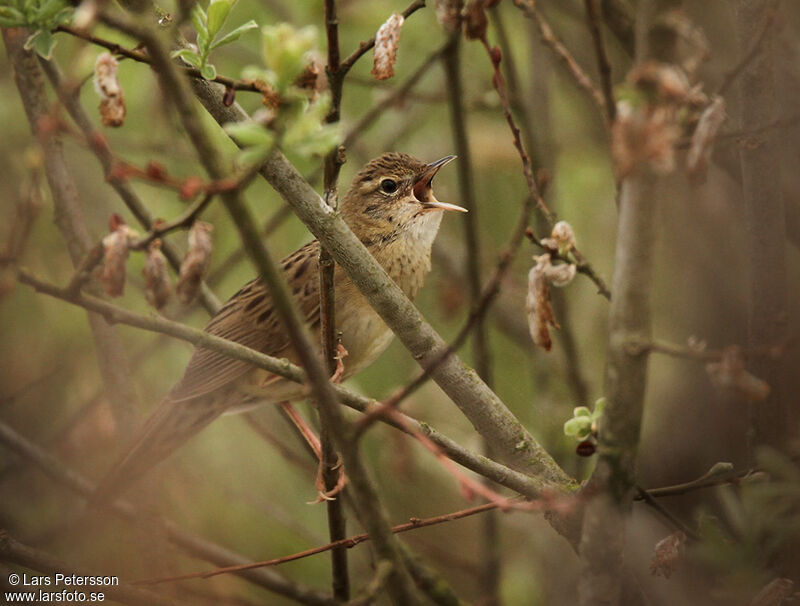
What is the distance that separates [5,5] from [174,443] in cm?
222

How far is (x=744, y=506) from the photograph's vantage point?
2154 millimetres

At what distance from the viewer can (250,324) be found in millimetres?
3906

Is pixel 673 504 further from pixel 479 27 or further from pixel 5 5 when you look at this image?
pixel 5 5

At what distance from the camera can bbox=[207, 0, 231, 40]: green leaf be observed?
188cm

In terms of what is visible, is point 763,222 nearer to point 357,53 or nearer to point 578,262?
point 578,262

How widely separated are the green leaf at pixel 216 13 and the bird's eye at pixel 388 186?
213 centimetres

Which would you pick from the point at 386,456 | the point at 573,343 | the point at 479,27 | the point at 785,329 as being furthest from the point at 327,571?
the point at 479,27

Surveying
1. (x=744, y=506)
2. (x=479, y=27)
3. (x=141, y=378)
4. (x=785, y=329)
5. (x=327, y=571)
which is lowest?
(x=744, y=506)

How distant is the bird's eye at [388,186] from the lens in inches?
159

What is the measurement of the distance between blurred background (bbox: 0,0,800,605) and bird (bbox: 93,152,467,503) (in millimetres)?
235

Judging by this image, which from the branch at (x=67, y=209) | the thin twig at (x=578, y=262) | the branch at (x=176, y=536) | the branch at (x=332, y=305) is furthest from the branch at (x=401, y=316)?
the branch at (x=67, y=209)

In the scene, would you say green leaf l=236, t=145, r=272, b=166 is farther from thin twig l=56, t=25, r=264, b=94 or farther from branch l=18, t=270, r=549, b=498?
branch l=18, t=270, r=549, b=498

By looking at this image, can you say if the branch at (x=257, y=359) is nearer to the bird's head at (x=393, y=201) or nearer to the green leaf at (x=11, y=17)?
the green leaf at (x=11, y=17)

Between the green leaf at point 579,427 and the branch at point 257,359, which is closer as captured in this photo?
the branch at point 257,359
